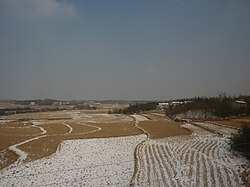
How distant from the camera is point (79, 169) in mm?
23000

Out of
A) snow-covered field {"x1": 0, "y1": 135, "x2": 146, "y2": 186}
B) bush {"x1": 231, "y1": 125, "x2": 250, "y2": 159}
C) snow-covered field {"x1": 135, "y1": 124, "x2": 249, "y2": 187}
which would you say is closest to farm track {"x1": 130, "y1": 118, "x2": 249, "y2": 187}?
snow-covered field {"x1": 135, "y1": 124, "x2": 249, "y2": 187}

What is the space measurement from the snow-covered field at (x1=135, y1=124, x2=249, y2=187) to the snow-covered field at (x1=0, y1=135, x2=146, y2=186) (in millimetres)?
1613

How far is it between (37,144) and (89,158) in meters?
11.1

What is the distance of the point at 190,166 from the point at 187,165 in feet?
1.34

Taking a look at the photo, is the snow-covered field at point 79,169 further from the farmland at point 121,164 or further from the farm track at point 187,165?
the farm track at point 187,165

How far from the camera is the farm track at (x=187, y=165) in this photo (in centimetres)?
1834

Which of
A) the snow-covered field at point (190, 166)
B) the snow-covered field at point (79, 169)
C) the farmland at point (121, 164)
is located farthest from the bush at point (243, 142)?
the snow-covered field at point (79, 169)

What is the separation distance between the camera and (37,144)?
115 ft

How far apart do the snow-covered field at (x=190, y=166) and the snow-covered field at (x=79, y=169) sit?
1.61 m

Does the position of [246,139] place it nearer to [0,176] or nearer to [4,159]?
[0,176]

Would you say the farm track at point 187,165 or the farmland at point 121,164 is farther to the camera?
the farmland at point 121,164

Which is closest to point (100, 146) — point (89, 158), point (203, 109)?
point (89, 158)

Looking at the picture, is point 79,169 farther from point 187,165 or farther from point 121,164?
point 187,165

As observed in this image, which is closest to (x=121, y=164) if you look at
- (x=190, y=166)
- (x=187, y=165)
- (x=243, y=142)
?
(x=187, y=165)
